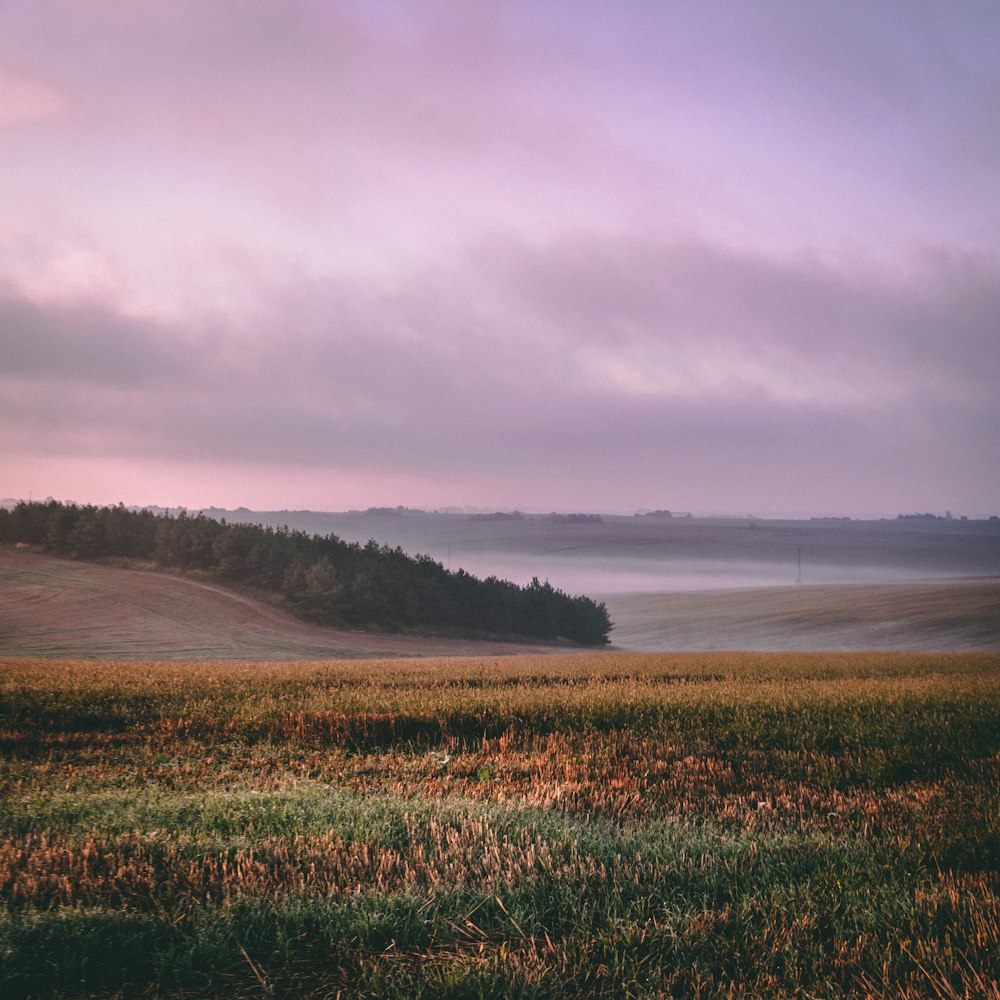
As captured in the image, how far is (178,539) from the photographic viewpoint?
51.9 metres

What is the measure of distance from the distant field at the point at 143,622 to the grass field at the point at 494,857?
27.4 meters

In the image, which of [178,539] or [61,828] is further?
[178,539]

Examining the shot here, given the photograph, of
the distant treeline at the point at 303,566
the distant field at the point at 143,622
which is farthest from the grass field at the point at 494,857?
the distant treeline at the point at 303,566

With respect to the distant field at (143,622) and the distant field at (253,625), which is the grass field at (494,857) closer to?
the distant field at (143,622)

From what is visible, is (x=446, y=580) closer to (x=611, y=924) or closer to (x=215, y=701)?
(x=215, y=701)

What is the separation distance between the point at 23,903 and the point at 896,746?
10.1m

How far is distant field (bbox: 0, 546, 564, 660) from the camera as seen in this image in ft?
116

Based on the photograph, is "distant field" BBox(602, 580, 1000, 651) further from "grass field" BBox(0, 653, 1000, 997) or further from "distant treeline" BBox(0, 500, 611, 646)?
"grass field" BBox(0, 653, 1000, 997)

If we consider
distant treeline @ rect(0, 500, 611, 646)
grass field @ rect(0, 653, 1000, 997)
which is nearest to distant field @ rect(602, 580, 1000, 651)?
distant treeline @ rect(0, 500, 611, 646)

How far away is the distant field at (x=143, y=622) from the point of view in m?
35.2

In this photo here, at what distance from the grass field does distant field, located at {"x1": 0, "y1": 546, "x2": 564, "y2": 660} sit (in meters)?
27.4

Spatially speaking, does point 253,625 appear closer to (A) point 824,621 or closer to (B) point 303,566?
(B) point 303,566

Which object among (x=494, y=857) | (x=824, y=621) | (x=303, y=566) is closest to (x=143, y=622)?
(x=303, y=566)

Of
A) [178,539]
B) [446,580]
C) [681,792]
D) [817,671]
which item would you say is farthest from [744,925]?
[446,580]
